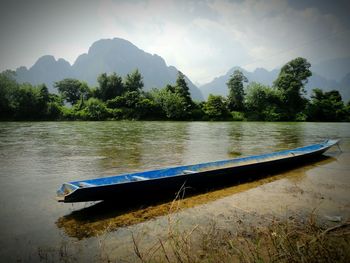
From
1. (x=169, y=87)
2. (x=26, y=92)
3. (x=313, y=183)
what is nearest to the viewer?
(x=313, y=183)

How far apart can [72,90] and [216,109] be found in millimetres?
40841

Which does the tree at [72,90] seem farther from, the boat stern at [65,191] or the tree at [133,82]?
the boat stern at [65,191]

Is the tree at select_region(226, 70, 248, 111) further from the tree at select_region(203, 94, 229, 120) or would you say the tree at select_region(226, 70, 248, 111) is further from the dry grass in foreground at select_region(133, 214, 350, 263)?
the dry grass in foreground at select_region(133, 214, 350, 263)

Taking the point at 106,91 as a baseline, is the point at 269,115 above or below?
below

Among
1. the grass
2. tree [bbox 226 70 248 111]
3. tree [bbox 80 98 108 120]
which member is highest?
tree [bbox 226 70 248 111]

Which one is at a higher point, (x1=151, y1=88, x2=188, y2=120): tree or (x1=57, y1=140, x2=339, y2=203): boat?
(x1=151, y1=88, x2=188, y2=120): tree

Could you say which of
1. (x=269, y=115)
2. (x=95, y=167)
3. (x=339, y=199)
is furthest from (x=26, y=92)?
(x=339, y=199)

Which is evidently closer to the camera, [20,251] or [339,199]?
[20,251]

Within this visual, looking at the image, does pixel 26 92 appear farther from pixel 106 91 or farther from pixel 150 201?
pixel 150 201

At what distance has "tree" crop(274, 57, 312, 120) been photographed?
5944 cm

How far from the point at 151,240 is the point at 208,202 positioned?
2314mm

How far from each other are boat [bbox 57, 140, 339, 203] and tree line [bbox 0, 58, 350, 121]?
155 feet

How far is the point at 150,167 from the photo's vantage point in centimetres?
982

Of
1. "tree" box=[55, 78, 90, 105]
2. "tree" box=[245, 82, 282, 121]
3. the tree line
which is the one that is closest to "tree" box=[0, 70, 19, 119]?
the tree line
